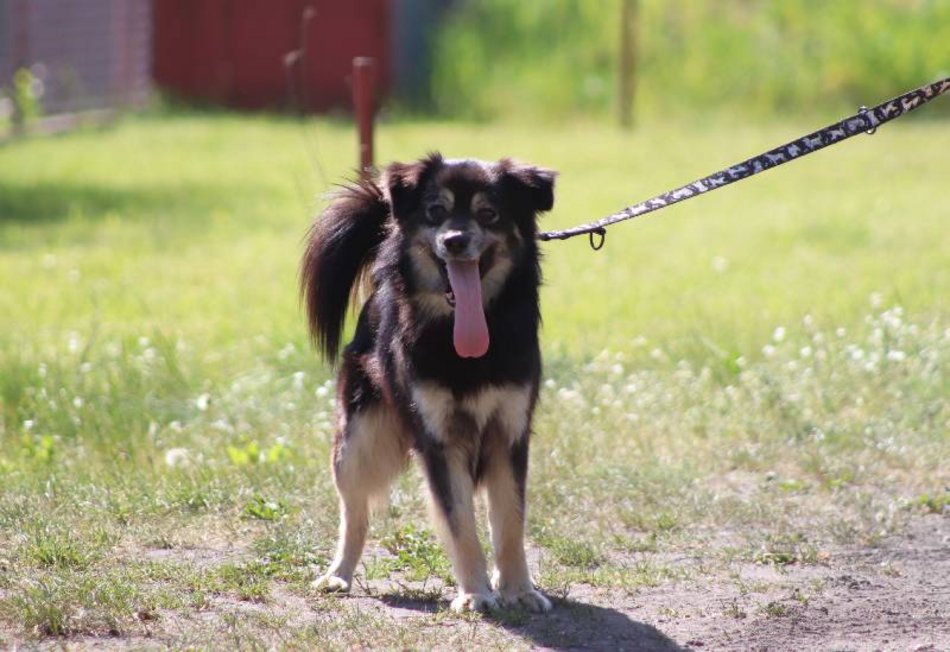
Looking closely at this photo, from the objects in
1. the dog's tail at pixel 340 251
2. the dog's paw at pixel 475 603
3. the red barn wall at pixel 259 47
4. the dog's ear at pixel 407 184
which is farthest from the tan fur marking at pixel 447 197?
the red barn wall at pixel 259 47

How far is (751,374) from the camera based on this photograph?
7.79m

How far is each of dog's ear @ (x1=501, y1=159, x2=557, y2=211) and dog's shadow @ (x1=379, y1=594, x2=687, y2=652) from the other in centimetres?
134

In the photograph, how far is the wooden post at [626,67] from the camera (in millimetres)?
19438

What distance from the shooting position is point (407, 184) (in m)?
5.16

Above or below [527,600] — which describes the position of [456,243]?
above

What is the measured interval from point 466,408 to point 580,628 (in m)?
0.79

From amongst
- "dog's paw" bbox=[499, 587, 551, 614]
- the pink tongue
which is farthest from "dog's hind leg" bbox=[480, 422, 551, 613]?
the pink tongue

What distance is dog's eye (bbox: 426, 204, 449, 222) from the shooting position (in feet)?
16.6

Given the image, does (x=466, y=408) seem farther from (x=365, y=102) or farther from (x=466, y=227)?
(x=365, y=102)

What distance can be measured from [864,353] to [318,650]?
14.4ft

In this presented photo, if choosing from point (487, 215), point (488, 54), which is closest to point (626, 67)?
point (488, 54)

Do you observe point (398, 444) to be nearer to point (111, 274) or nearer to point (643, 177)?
point (111, 274)

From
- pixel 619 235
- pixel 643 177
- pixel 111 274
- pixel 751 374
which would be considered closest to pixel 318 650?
pixel 751 374

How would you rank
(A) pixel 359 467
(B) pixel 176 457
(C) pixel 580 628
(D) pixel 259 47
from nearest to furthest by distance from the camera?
(C) pixel 580 628 < (A) pixel 359 467 < (B) pixel 176 457 < (D) pixel 259 47
